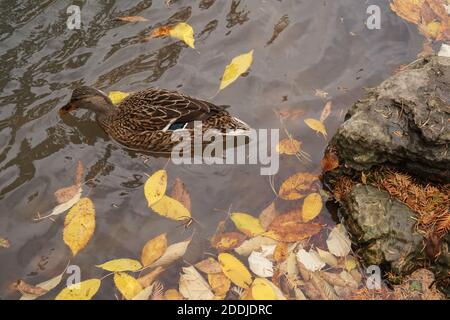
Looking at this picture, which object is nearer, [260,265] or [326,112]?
[260,265]

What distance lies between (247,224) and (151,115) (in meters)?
1.61

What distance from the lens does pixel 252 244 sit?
462 centimetres

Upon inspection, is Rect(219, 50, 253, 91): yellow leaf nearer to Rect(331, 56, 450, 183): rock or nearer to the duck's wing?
the duck's wing

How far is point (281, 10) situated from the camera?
6.74 meters

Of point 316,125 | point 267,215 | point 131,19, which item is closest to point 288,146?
point 316,125

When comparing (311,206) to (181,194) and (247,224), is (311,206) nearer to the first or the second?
(247,224)

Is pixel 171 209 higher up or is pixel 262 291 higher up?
pixel 171 209

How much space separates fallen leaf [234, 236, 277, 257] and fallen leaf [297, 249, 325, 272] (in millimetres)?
284

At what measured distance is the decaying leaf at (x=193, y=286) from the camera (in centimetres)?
431

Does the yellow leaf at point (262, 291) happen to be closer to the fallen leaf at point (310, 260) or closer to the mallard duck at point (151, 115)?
the fallen leaf at point (310, 260)

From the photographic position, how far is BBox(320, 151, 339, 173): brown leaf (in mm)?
4926

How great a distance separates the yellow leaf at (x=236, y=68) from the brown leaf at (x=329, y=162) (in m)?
1.64

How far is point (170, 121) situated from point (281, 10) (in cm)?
269
